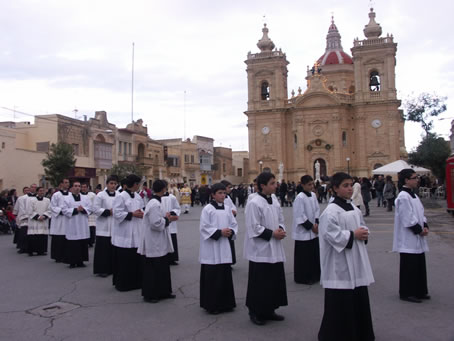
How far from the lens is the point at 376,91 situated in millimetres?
51312

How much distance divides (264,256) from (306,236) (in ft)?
8.16

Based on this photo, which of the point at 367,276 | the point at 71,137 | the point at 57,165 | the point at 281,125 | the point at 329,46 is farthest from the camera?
the point at 329,46

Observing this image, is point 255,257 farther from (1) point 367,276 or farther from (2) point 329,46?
(2) point 329,46

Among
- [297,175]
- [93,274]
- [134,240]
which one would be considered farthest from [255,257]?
[297,175]

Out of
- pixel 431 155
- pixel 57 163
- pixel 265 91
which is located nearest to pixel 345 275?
pixel 57 163

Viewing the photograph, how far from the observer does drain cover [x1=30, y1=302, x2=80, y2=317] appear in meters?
6.01

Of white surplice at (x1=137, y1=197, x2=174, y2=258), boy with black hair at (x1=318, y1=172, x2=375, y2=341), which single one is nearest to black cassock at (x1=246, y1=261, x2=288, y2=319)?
boy with black hair at (x1=318, y1=172, x2=375, y2=341)

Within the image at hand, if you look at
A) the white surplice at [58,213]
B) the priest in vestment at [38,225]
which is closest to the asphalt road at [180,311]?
the white surplice at [58,213]

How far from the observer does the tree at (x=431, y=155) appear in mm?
29859

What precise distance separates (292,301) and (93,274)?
13.7 ft

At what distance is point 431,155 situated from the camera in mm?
29844

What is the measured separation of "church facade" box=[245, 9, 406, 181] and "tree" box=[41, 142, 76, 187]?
84.9 feet

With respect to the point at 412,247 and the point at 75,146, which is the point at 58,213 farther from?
the point at 75,146

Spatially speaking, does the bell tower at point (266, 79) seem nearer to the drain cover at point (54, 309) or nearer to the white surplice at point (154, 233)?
the white surplice at point (154, 233)
